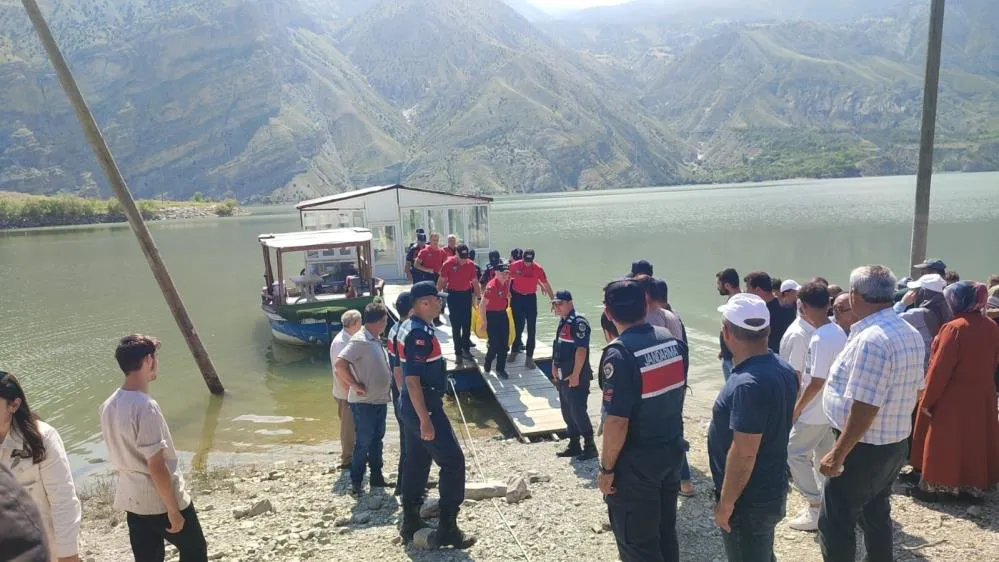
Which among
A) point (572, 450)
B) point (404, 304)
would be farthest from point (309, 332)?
point (404, 304)

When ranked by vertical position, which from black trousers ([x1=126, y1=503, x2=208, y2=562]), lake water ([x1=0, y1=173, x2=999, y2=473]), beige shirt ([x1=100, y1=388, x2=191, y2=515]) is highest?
beige shirt ([x1=100, y1=388, x2=191, y2=515])

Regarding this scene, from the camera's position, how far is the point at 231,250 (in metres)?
47.4

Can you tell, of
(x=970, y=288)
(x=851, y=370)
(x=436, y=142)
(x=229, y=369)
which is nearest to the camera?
(x=851, y=370)

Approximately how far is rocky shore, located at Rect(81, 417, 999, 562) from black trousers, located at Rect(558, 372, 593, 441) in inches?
15.8

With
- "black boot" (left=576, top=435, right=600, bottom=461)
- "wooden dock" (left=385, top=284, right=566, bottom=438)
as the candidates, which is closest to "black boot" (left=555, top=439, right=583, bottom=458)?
"black boot" (left=576, top=435, right=600, bottom=461)

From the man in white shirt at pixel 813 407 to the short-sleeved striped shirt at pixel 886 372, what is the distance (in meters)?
0.96

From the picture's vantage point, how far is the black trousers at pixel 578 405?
291 inches

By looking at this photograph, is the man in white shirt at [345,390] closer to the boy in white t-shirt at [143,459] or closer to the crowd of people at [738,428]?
the crowd of people at [738,428]

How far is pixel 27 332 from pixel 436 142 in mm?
171967

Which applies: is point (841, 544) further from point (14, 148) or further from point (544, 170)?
point (14, 148)

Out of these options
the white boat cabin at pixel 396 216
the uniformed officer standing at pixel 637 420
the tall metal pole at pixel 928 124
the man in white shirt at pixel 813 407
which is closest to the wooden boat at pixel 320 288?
the white boat cabin at pixel 396 216

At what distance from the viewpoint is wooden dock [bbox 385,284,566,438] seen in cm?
891

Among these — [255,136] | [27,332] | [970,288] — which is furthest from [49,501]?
[255,136]

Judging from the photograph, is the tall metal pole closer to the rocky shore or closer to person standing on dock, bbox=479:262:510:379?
the rocky shore
